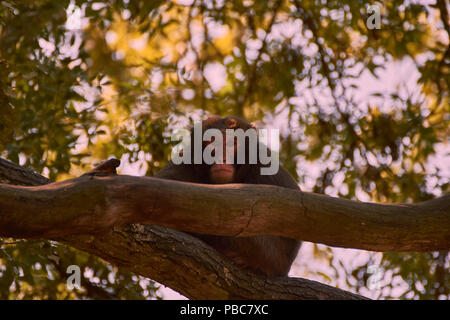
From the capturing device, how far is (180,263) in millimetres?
4176

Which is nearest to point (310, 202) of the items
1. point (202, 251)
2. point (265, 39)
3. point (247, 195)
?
point (247, 195)

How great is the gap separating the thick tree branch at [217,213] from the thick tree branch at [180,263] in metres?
0.83

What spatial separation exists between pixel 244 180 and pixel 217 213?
2.96 m

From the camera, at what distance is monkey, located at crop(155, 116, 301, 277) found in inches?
194

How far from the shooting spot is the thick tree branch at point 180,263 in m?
3.97

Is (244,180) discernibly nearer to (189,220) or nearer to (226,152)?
(226,152)

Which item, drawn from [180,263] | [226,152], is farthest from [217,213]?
[226,152]

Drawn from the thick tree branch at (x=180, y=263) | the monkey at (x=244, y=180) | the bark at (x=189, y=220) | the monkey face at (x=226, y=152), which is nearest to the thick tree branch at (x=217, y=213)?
the bark at (x=189, y=220)

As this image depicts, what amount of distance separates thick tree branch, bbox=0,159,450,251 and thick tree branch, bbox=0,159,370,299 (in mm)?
828

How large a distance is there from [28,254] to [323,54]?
16.9ft

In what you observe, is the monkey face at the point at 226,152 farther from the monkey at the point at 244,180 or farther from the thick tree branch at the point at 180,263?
the thick tree branch at the point at 180,263

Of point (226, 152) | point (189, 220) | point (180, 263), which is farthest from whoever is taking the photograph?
point (226, 152)

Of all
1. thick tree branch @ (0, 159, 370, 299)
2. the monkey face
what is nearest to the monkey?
the monkey face
